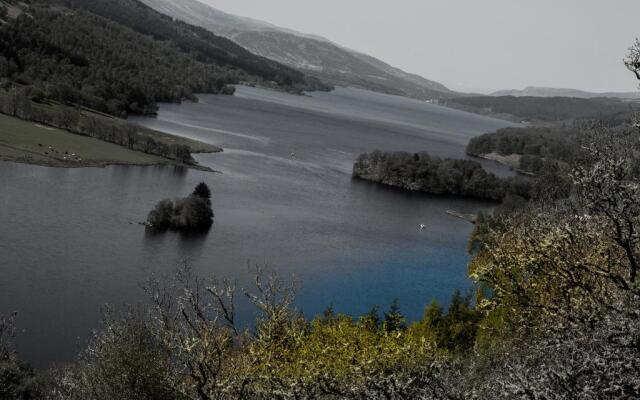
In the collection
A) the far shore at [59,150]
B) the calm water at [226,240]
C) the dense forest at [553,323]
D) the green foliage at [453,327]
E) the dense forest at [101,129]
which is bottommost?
the calm water at [226,240]

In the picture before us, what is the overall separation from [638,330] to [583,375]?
1.12m

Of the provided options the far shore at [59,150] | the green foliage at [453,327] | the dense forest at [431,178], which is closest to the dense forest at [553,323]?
the green foliage at [453,327]

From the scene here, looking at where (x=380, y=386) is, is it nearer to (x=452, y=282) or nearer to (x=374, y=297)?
(x=374, y=297)

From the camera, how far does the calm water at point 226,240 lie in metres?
45.0

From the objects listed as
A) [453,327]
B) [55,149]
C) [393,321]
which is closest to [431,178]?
[55,149]

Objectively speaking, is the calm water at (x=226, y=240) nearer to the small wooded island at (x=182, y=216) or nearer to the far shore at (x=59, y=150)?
the small wooded island at (x=182, y=216)

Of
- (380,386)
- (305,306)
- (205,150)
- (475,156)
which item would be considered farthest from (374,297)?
(475,156)

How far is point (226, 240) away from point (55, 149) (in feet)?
132

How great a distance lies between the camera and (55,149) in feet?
293

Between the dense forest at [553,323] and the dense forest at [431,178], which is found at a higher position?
the dense forest at [553,323]

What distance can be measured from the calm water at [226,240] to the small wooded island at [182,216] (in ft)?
6.25

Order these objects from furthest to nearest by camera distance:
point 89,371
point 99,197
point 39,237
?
point 99,197 < point 39,237 < point 89,371

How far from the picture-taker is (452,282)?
206 feet

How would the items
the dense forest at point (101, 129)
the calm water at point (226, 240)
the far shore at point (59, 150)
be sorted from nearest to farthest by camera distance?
the calm water at point (226, 240), the far shore at point (59, 150), the dense forest at point (101, 129)
